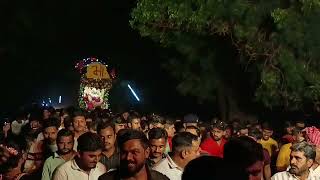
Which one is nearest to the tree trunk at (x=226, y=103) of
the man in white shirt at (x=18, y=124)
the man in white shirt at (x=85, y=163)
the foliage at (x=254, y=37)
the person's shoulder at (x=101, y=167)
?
the foliage at (x=254, y=37)

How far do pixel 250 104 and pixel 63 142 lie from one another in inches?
472

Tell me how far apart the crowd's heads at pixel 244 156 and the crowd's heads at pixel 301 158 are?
244 centimetres

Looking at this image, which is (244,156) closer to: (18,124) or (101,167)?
(101,167)

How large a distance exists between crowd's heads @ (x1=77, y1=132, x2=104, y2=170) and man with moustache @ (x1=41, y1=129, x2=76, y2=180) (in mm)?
988

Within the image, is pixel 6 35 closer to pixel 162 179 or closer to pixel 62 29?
pixel 62 29

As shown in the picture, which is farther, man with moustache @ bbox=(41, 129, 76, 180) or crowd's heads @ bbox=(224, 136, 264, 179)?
man with moustache @ bbox=(41, 129, 76, 180)

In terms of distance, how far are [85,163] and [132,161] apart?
44.2 inches

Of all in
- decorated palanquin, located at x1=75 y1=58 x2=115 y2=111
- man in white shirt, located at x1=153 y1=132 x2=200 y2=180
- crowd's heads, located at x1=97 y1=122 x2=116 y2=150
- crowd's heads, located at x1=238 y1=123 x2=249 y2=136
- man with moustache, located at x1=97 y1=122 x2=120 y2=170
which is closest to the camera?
man in white shirt, located at x1=153 y1=132 x2=200 y2=180

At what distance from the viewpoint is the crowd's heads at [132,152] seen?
555 centimetres

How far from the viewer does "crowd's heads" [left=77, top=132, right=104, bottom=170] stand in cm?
646

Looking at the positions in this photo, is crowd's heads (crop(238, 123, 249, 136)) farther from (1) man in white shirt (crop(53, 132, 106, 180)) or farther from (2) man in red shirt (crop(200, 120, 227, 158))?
(1) man in white shirt (crop(53, 132, 106, 180))

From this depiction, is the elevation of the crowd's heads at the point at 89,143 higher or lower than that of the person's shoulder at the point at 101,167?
higher

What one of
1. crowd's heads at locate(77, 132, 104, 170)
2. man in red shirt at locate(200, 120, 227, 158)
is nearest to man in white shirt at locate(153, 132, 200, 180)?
crowd's heads at locate(77, 132, 104, 170)

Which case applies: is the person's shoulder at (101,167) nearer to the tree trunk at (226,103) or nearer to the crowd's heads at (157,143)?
the crowd's heads at (157,143)
